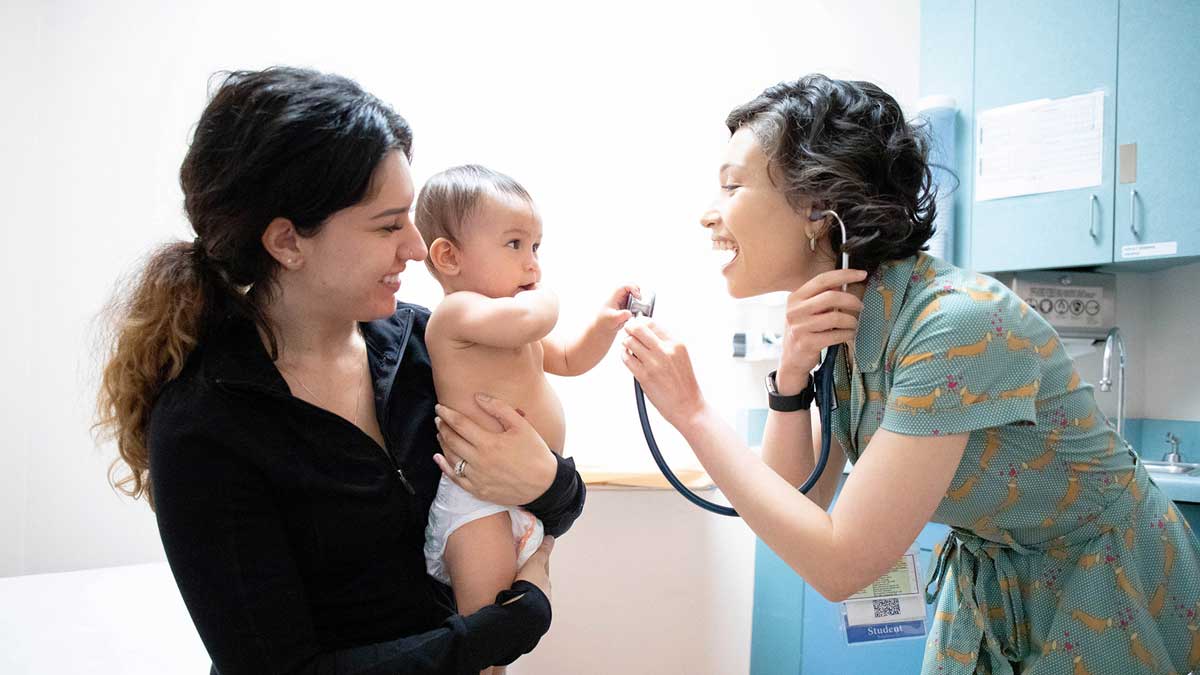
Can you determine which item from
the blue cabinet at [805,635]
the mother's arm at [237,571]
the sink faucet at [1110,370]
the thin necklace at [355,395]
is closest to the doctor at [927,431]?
the thin necklace at [355,395]

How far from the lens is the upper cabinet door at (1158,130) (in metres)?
2.29

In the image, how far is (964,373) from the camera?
1.02m

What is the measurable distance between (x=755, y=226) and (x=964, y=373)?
1.23 feet

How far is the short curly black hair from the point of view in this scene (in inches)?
45.9

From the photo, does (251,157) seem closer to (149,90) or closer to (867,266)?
(867,266)

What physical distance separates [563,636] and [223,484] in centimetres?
201

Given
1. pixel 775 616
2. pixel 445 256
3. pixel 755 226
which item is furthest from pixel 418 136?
pixel 775 616

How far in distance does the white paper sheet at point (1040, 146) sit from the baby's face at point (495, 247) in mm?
1863

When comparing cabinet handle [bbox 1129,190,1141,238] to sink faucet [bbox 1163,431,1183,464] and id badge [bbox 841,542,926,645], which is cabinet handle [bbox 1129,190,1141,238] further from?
id badge [bbox 841,542,926,645]

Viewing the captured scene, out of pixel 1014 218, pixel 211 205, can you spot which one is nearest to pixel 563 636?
pixel 1014 218

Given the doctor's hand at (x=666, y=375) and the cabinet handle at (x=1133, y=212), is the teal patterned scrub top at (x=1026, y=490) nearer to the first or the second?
the doctor's hand at (x=666, y=375)

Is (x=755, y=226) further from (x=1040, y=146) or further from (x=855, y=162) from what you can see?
(x=1040, y=146)

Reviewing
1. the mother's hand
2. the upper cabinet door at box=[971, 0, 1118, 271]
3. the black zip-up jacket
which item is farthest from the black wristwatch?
the upper cabinet door at box=[971, 0, 1118, 271]

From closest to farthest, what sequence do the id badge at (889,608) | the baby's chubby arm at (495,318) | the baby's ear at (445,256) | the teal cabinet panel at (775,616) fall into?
the baby's chubby arm at (495,318) → the baby's ear at (445,256) → the id badge at (889,608) → the teal cabinet panel at (775,616)
